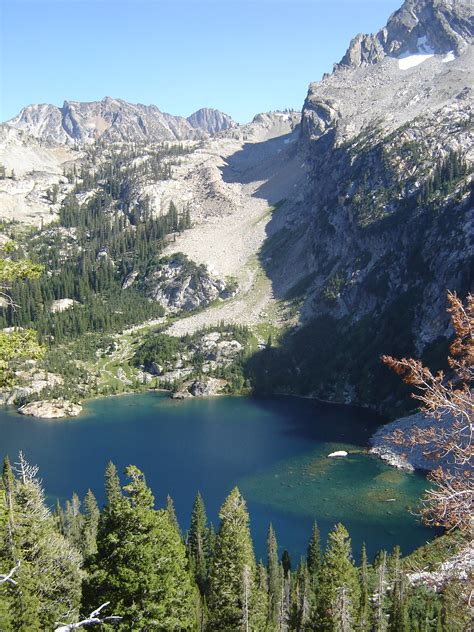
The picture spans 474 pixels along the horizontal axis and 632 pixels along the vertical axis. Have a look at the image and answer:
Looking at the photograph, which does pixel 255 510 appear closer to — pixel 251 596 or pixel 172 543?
pixel 251 596

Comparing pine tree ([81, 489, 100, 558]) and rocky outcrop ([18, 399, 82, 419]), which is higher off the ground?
pine tree ([81, 489, 100, 558])

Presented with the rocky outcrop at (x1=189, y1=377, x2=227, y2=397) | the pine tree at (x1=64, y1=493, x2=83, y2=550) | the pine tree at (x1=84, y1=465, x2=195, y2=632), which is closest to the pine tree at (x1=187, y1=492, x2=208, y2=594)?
the pine tree at (x1=64, y1=493, x2=83, y2=550)

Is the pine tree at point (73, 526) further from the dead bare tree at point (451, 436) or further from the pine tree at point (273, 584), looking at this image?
the dead bare tree at point (451, 436)

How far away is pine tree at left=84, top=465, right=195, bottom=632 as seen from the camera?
20078mm

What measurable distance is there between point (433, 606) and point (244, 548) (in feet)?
96.7

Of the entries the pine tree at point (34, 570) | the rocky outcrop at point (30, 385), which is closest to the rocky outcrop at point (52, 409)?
the rocky outcrop at point (30, 385)

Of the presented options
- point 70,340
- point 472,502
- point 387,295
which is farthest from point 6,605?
point 70,340

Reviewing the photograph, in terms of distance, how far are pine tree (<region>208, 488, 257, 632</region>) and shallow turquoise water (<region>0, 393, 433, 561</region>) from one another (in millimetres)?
37777

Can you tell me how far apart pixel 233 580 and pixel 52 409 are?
11941 centimetres

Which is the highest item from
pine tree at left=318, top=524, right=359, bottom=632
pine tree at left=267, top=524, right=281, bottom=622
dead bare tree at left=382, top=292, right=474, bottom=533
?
dead bare tree at left=382, top=292, right=474, bottom=533

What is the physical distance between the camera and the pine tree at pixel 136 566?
20.1 metres

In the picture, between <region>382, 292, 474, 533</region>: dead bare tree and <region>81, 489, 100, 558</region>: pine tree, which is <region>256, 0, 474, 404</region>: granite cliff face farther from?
<region>382, 292, 474, 533</region>: dead bare tree

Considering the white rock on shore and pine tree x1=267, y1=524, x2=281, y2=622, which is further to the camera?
the white rock on shore

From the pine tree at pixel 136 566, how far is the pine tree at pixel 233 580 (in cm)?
999
